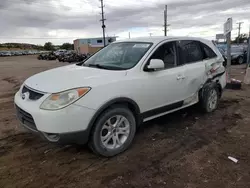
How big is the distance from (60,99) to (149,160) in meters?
1.52

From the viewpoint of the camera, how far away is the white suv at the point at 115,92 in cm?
300

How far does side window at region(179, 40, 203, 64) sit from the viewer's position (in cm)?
456

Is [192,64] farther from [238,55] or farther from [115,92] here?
[238,55]

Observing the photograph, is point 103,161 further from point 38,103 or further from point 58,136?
point 38,103

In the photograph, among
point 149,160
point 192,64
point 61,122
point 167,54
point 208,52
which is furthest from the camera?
point 208,52

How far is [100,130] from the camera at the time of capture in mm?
3256

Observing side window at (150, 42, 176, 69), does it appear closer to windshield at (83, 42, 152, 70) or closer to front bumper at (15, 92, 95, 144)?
windshield at (83, 42, 152, 70)

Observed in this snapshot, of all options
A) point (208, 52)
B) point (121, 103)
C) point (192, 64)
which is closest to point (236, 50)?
point (208, 52)

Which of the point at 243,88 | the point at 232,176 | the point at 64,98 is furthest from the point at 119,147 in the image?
the point at 243,88

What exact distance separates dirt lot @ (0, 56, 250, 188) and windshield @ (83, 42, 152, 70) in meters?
1.34

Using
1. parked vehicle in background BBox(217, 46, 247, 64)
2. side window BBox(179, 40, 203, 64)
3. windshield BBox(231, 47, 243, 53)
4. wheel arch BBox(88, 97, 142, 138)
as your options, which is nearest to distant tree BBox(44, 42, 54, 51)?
windshield BBox(231, 47, 243, 53)

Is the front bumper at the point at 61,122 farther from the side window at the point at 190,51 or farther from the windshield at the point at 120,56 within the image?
the side window at the point at 190,51

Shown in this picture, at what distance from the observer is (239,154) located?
11.6 ft

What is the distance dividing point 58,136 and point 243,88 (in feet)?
24.2
